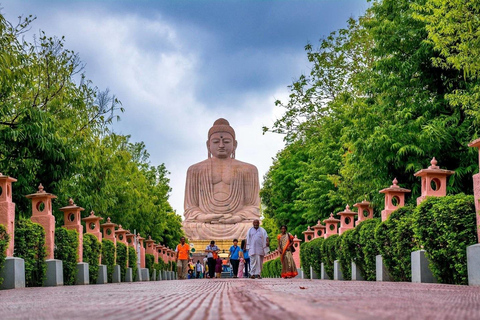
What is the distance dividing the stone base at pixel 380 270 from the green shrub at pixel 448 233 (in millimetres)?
2743

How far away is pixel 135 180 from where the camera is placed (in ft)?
99.9

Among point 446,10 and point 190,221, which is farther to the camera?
point 190,221

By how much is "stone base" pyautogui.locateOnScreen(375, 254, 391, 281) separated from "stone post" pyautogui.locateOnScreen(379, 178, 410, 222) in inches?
55.1

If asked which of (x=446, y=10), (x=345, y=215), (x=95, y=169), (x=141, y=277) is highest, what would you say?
(x=446, y=10)

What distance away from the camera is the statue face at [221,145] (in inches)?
1989

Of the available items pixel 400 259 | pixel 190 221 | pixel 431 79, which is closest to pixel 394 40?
pixel 431 79

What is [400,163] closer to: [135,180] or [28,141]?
[28,141]

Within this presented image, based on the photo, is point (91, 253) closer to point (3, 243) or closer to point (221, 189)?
point (3, 243)

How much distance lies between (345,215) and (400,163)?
4041mm

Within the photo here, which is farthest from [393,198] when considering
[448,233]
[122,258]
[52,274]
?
[122,258]

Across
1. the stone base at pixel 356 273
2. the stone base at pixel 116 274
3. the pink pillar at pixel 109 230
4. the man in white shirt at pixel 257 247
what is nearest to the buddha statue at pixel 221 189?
the pink pillar at pixel 109 230

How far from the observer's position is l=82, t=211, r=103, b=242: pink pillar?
1889 cm

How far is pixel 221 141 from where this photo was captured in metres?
50.6

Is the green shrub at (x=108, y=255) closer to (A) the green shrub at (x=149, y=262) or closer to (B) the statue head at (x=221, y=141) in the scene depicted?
(A) the green shrub at (x=149, y=262)
